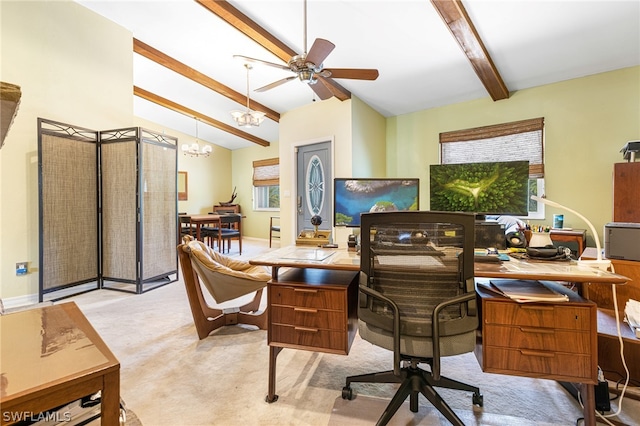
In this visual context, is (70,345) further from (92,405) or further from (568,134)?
(568,134)

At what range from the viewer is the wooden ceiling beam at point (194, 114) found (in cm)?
547

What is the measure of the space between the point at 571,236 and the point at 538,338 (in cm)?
287

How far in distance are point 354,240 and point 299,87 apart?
3.44m

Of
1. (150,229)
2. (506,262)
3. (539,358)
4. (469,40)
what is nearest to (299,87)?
(469,40)

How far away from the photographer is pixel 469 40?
113 inches

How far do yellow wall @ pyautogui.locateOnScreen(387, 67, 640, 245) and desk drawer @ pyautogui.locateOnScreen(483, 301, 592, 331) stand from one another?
3367 millimetres

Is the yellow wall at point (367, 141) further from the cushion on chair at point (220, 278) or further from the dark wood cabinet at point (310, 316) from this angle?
the dark wood cabinet at point (310, 316)

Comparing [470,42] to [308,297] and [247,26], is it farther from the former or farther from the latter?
[308,297]

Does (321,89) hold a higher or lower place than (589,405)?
higher

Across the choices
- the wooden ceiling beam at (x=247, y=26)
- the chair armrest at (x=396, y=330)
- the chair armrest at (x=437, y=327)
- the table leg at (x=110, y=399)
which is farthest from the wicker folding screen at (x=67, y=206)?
the chair armrest at (x=437, y=327)

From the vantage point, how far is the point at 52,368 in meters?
0.67

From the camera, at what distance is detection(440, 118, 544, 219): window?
3.93 m

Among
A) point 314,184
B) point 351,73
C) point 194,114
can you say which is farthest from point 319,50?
point 194,114

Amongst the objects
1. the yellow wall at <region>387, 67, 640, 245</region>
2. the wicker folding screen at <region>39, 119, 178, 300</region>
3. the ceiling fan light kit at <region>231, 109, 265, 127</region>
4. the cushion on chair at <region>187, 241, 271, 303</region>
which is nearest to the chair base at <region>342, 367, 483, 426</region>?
the cushion on chair at <region>187, 241, 271, 303</region>
